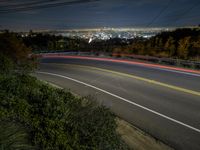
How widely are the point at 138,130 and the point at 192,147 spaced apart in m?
1.91

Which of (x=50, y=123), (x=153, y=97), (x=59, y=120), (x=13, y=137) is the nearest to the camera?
(x=13, y=137)

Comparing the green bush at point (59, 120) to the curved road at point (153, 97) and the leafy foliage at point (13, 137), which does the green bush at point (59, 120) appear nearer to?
the leafy foliage at point (13, 137)

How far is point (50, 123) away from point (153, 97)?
9.28 meters

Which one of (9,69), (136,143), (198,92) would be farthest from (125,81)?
(136,143)

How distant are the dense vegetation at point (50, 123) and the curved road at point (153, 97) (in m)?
3.23

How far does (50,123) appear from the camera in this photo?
5977 mm

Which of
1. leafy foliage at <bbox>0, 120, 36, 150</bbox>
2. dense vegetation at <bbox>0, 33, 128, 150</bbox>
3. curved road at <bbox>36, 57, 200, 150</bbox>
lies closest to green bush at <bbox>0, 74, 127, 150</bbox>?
dense vegetation at <bbox>0, 33, 128, 150</bbox>

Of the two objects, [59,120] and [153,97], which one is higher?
[59,120]

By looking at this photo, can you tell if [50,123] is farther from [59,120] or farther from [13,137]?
[13,137]

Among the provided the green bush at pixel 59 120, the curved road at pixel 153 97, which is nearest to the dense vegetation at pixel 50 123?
the green bush at pixel 59 120

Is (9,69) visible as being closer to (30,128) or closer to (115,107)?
(115,107)

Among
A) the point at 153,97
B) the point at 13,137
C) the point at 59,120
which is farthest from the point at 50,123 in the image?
the point at 153,97

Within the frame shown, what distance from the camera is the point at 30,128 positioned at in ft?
19.3

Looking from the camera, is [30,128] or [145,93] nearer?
[30,128]
